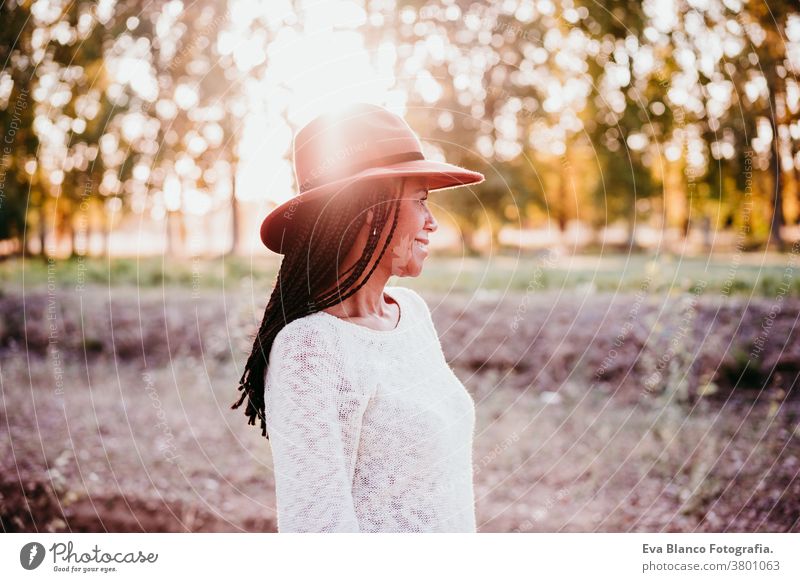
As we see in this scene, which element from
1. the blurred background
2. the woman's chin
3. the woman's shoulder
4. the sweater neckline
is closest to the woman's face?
the woman's chin

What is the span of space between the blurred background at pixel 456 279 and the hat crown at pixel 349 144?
102 centimetres

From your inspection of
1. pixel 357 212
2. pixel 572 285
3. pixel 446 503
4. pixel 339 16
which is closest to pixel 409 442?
pixel 446 503

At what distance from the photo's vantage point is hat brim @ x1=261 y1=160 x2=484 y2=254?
1.55 meters

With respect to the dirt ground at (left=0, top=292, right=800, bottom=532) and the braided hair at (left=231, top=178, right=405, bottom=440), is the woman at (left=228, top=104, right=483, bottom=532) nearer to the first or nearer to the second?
the braided hair at (left=231, top=178, right=405, bottom=440)

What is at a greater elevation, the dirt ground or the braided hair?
the braided hair

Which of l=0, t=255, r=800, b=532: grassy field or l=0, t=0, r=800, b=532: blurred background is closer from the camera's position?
l=0, t=0, r=800, b=532: blurred background

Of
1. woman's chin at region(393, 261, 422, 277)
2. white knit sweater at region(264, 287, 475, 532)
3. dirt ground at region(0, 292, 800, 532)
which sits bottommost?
dirt ground at region(0, 292, 800, 532)

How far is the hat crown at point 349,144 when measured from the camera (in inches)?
63.2

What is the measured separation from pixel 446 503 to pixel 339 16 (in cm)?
270

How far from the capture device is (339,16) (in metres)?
3.54

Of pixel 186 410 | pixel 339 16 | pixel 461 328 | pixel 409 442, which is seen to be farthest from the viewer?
pixel 461 328

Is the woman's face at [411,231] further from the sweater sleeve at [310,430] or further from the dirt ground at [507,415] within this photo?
the dirt ground at [507,415]

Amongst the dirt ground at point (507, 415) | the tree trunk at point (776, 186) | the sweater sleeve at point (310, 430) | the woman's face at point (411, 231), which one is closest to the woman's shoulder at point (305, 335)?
the sweater sleeve at point (310, 430)
